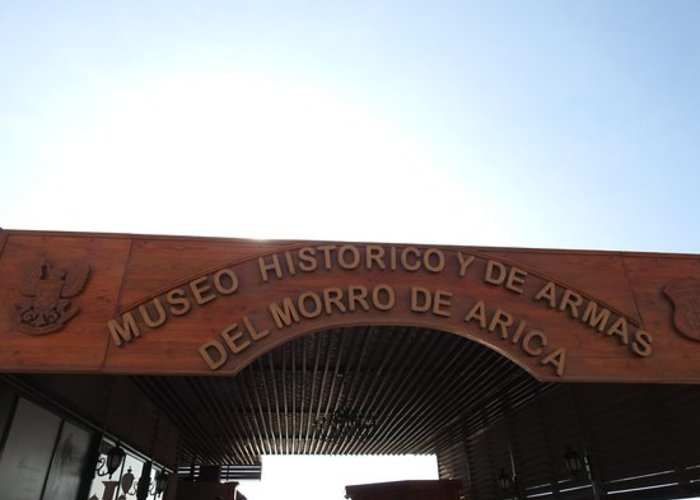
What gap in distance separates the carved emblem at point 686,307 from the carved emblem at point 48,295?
8.38 metres

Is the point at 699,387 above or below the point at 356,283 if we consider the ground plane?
below

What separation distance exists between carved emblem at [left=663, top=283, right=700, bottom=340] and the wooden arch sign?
17 millimetres

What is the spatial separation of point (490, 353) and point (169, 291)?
585 cm

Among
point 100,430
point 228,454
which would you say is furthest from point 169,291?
point 228,454

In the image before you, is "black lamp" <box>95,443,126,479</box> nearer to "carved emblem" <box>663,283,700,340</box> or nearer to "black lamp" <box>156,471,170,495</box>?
"black lamp" <box>156,471,170,495</box>

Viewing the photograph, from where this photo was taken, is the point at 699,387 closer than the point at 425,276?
No

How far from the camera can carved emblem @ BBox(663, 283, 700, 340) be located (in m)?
7.20

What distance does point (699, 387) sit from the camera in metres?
7.67

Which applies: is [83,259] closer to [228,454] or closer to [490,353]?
[490,353]

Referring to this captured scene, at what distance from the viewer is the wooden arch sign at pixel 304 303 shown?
6.27m

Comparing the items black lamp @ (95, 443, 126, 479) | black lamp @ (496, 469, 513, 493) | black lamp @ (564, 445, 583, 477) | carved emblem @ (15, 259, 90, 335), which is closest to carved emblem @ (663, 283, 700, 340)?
black lamp @ (564, 445, 583, 477)

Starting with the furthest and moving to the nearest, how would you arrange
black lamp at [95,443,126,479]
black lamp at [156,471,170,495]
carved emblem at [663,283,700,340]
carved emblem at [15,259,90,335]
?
black lamp at [156,471,170,495]
black lamp at [95,443,126,479]
carved emblem at [663,283,700,340]
carved emblem at [15,259,90,335]

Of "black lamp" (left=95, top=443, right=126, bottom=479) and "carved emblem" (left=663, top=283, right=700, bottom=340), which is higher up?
"carved emblem" (left=663, top=283, right=700, bottom=340)

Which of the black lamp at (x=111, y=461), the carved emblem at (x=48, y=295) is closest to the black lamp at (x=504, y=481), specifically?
the black lamp at (x=111, y=461)
